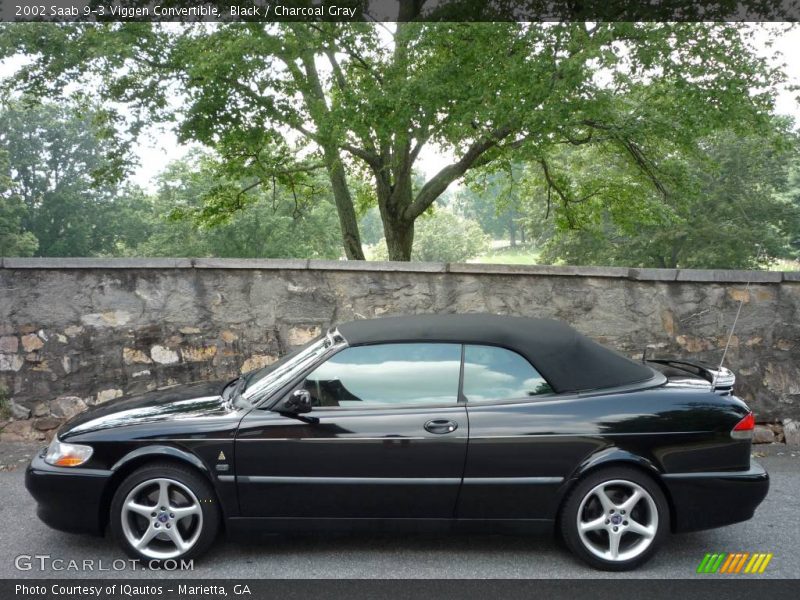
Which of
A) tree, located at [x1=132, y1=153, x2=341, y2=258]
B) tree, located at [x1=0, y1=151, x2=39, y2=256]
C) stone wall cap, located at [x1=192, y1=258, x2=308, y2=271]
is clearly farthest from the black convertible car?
tree, located at [x1=0, y1=151, x2=39, y2=256]

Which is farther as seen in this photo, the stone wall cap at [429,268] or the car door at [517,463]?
the stone wall cap at [429,268]

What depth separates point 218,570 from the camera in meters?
3.81

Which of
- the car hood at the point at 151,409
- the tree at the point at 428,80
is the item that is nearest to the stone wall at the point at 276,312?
the car hood at the point at 151,409

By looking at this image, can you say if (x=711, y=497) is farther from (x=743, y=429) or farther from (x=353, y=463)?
(x=353, y=463)

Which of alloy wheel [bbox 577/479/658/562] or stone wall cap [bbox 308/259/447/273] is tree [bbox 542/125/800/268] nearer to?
stone wall cap [bbox 308/259/447/273]

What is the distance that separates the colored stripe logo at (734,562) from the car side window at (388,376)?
1676 millimetres

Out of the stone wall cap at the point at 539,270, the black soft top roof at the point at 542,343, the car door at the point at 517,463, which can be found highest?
the stone wall cap at the point at 539,270

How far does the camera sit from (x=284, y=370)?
4348mm

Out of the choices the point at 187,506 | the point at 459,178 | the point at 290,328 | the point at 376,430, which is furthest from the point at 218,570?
the point at 459,178

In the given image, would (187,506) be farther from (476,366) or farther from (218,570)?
(476,366)

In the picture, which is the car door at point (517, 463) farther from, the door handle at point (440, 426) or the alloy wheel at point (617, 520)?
the alloy wheel at point (617, 520)

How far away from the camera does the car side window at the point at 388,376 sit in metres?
3.97

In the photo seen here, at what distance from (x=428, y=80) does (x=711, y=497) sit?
9384 millimetres

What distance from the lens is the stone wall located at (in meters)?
6.79
